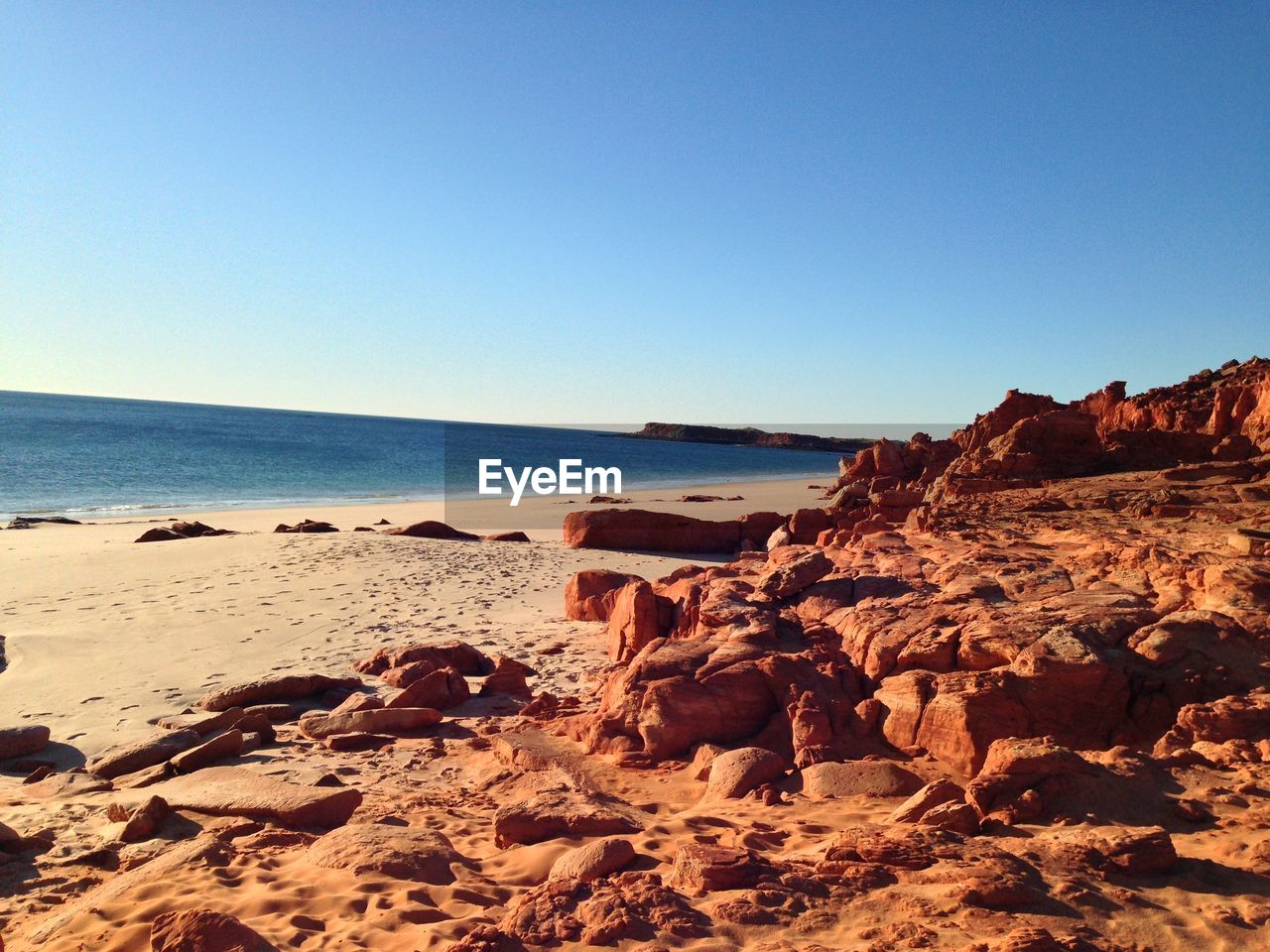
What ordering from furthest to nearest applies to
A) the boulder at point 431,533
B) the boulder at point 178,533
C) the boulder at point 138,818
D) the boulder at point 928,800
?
the boulder at point 431,533, the boulder at point 178,533, the boulder at point 138,818, the boulder at point 928,800

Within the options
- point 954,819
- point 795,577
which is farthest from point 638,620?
point 954,819

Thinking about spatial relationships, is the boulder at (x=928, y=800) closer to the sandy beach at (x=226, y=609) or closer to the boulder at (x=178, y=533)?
the sandy beach at (x=226, y=609)

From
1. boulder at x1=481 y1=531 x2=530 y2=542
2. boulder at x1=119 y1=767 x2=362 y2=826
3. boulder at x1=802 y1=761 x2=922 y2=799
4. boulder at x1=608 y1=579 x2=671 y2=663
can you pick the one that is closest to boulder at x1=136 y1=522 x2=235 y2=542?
boulder at x1=481 y1=531 x2=530 y2=542

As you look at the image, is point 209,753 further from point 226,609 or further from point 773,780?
point 226,609

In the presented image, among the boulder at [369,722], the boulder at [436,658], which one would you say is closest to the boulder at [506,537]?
the boulder at [436,658]

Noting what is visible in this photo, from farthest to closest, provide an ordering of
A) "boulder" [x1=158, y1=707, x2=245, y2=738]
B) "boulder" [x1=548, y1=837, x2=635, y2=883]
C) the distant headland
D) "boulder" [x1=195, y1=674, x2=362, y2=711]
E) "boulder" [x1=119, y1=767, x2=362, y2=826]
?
1. the distant headland
2. "boulder" [x1=195, y1=674, x2=362, y2=711]
3. "boulder" [x1=158, y1=707, x2=245, y2=738]
4. "boulder" [x1=119, y1=767, x2=362, y2=826]
5. "boulder" [x1=548, y1=837, x2=635, y2=883]

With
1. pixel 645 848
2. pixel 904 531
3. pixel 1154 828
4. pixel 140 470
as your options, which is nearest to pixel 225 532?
pixel 904 531

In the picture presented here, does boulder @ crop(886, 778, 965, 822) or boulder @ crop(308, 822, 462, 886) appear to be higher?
boulder @ crop(886, 778, 965, 822)

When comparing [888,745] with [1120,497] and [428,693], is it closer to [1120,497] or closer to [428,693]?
[428,693]

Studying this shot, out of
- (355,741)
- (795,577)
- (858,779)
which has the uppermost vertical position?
(795,577)

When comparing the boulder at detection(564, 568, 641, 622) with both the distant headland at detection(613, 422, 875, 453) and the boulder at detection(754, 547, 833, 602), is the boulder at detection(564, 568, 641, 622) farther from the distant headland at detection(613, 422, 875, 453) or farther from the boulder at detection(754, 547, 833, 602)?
the distant headland at detection(613, 422, 875, 453)

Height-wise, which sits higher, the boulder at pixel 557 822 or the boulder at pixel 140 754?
the boulder at pixel 557 822

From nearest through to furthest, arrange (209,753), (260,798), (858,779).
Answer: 1. (858,779)
2. (260,798)
3. (209,753)

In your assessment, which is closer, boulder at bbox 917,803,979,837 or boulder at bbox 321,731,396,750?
boulder at bbox 917,803,979,837
